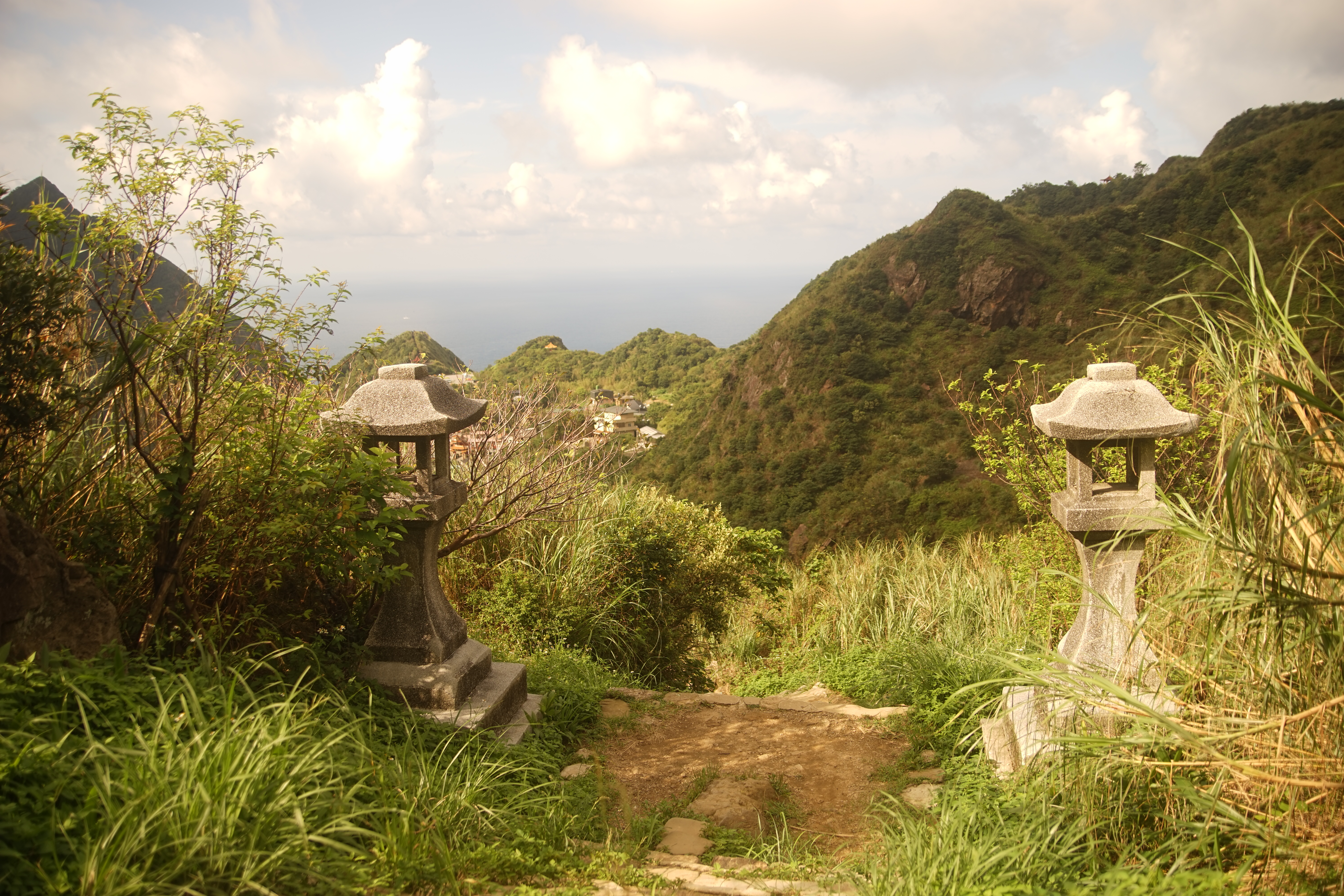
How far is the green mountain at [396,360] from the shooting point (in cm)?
445

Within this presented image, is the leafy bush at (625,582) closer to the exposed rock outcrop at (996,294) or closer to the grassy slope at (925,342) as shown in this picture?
the grassy slope at (925,342)

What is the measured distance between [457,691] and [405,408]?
136 centimetres

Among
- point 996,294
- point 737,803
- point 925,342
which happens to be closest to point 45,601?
point 737,803

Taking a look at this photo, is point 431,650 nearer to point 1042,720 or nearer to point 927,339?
point 1042,720

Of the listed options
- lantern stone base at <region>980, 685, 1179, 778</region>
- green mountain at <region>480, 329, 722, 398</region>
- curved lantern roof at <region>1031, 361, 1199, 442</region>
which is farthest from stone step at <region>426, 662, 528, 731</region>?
green mountain at <region>480, 329, 722, 398</region>

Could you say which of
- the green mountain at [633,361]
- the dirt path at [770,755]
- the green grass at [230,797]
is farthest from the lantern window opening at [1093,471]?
the green mountain at [633,361]

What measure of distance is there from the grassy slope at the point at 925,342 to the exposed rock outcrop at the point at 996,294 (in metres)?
0.17

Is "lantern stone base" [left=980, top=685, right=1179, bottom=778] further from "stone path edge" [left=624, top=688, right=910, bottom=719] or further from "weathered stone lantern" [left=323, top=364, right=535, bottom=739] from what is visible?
"weathered stone lantern" [left=323, top=364, right=535, bottom=739]

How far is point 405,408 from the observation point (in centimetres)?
388

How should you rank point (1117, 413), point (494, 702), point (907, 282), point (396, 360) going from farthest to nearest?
point (907, 282) → point (396, 360) → point (494, 702) → point (1117, 413)

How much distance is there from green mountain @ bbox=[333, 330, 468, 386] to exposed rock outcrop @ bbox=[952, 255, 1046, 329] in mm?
22409

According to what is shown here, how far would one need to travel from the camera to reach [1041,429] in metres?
3.64

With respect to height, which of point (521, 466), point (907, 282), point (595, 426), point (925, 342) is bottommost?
point (521, 466)

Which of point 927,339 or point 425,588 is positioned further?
point 927,339
